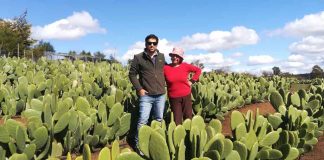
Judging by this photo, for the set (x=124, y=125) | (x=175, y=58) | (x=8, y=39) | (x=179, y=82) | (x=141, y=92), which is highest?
(x=8, y=39)

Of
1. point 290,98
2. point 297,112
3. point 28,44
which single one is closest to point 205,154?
point 297,112

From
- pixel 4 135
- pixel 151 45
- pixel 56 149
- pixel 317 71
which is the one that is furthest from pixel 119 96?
pixel 317 71

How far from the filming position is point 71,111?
5039mm

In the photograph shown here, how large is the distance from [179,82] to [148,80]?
0.47 metres

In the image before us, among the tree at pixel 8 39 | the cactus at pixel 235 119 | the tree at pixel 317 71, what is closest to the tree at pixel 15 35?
Result: the tree at pixel 8 39

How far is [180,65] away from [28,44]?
3012 centimetres

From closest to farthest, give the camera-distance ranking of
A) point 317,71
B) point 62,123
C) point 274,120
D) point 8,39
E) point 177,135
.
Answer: point 177,135 → point 62,123 → point 274,120 → point 8,39 → point 317,71

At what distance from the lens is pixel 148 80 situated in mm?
5629

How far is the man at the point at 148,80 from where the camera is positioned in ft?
18.4

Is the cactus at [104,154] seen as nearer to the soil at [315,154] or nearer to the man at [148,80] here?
the man at [148,80]

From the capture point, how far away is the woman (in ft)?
19.1

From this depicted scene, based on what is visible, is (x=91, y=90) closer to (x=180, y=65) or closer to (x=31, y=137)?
(x=180, y=65)

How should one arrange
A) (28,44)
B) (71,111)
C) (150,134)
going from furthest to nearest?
(28,44)
(71,111)
(150,134)

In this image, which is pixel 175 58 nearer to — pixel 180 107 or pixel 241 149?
pixel 180 107
